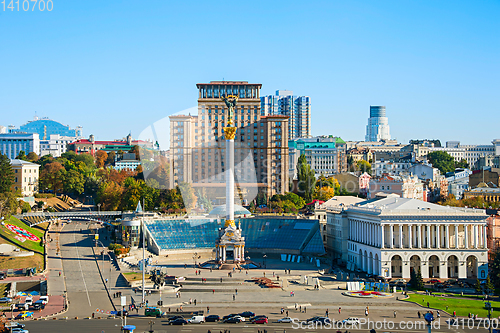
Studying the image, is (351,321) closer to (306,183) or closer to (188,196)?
(188,196)

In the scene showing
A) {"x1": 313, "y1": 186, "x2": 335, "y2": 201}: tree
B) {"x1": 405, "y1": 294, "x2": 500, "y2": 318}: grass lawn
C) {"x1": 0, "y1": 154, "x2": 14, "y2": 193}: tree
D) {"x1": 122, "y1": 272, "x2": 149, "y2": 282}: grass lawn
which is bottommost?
{"x1": 405, "y1": 294, "x2": 500, "y2": 318}: grass lawn

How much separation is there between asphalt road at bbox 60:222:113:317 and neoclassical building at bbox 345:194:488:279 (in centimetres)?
3609

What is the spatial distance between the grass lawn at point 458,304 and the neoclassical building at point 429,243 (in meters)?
12.2

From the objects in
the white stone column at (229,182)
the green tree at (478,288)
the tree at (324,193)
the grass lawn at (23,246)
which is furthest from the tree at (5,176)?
the green tree at (478,288)

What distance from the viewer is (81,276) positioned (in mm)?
76938

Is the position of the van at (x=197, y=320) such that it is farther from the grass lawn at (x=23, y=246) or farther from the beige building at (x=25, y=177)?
the beige building at (x=25, y=177)

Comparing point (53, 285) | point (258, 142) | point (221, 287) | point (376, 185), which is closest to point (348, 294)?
point (221, 287)

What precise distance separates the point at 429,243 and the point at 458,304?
18509 mm

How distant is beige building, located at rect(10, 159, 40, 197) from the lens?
136375mm

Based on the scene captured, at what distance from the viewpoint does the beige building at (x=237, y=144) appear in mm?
142000

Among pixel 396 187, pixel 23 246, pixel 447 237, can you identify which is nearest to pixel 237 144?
pixel 396 187

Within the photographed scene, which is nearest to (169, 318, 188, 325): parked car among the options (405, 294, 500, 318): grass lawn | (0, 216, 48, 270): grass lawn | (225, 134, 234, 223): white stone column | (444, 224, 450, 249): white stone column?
(405, 294, 500, 318): grass lawn

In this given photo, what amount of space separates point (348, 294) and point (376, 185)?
66.0 meters

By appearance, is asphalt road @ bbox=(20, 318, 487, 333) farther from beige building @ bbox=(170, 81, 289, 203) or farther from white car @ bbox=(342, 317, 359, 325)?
beige building @ bbox=(170, 81, 289, 203)
